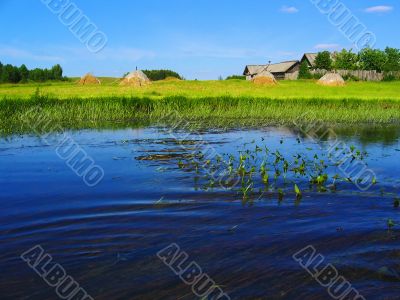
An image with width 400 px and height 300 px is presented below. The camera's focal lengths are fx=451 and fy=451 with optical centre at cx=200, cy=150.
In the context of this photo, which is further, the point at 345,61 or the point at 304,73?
the point at 345,61

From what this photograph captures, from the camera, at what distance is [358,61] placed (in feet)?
221

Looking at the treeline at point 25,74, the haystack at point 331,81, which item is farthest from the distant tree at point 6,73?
the haystack at point 331,81

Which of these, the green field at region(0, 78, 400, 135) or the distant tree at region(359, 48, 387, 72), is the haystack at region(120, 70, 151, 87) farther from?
the distant tree at region(359, 48, 387, 72)

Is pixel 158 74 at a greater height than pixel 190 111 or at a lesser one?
greater

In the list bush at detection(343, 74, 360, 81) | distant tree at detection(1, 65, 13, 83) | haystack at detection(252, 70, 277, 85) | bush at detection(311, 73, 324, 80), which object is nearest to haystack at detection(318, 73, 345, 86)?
haystack at detection(252, 70, 277, 85)

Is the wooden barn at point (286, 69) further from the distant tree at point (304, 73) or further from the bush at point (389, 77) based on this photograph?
the bush at point (389, 77)

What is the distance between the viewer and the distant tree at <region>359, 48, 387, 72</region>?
6475 cm

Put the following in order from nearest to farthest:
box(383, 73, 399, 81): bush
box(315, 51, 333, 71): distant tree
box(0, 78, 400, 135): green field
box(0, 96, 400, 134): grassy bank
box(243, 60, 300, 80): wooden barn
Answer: box(0, 78, 400, 135): green field
box(0, 96, 400, 134): grassy bank
box(383, 73, 399, 81): bush
box(315, 51, 333, 71): distant tree
box(243, 60, 300, 80): wooden barn

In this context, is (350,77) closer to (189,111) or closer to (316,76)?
(316,76)

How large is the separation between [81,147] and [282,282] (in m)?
9.37

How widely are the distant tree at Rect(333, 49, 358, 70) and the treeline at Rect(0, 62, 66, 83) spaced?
43010mm

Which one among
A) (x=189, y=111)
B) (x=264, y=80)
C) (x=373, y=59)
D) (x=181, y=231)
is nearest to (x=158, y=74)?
(x=373, y=59)

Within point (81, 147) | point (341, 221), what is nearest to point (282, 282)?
point (341, 221)

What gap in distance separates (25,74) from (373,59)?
177ft
